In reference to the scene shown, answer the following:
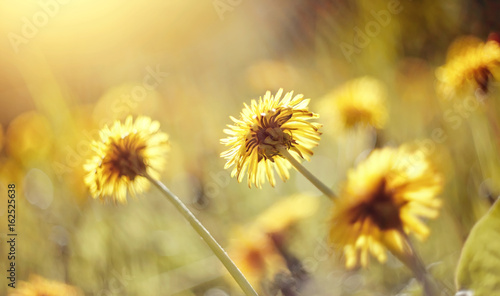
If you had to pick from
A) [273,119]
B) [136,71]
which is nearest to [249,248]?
[273,119]

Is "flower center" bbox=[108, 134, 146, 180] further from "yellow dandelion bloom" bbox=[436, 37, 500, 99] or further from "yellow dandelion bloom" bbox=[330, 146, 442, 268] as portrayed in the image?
"yellow dandelion bloom" bbox=[436, 37, 500, 99]

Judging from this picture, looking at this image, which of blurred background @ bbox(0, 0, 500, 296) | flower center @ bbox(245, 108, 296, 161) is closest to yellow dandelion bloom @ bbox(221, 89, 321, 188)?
flower center @ bbox(245, 108, 296, 161)

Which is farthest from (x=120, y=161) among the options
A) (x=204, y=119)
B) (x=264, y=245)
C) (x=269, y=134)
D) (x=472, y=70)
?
(x=204, y=119)

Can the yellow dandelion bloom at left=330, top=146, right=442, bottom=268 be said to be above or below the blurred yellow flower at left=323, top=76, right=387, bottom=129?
below

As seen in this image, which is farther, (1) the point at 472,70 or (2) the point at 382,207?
(1) the point at 472,70

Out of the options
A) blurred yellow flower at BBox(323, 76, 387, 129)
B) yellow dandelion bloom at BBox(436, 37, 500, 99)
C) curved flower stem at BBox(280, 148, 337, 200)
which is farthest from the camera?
blurred yellow flower at BBox(323, 76, 387, 129)

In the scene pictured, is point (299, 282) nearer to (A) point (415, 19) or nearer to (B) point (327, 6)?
(A) point (415, 19)

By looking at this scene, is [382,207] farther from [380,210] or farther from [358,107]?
[358,107]
